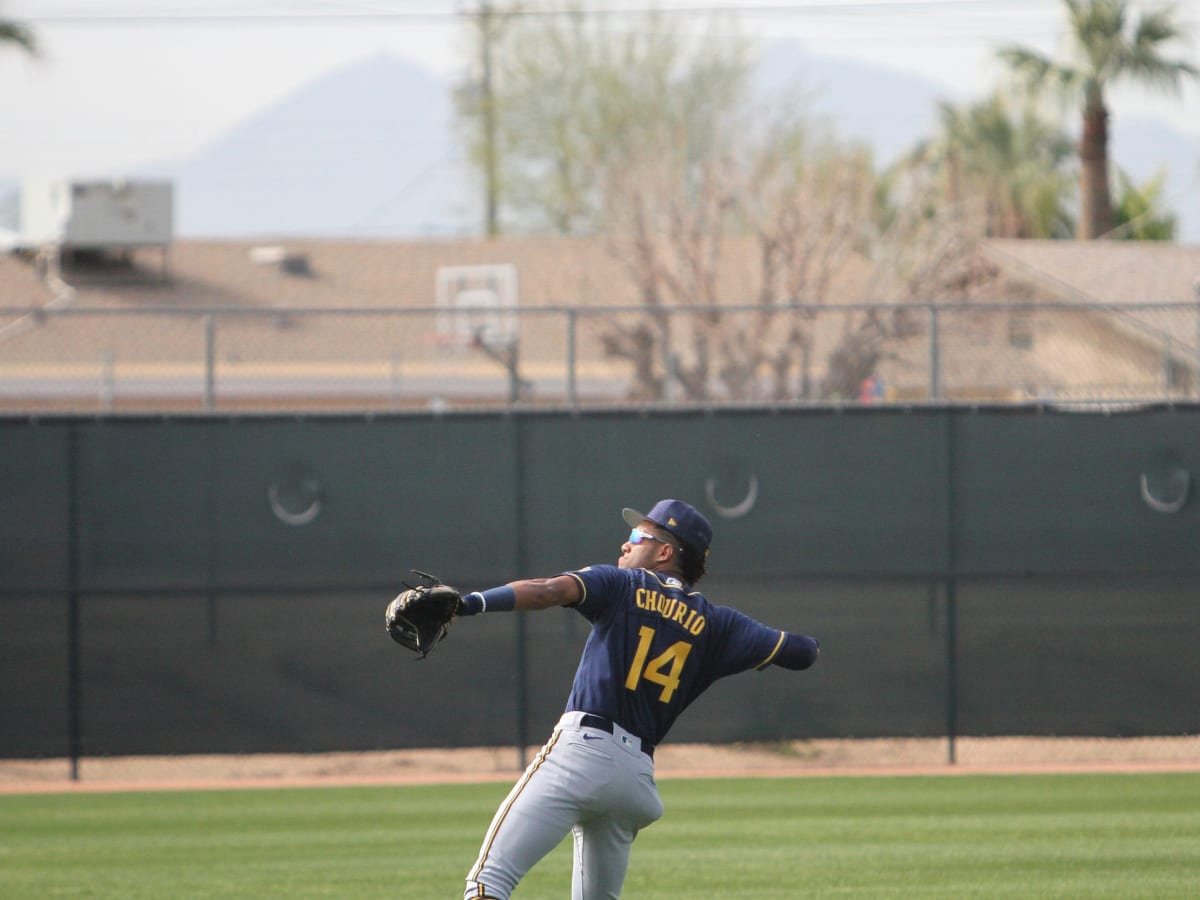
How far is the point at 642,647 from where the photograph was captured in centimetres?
559

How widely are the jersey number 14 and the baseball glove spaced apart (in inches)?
27.4

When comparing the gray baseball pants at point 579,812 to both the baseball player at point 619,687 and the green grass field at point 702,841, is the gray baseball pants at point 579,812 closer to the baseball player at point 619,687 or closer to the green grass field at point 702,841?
the baseball player at point 619,687

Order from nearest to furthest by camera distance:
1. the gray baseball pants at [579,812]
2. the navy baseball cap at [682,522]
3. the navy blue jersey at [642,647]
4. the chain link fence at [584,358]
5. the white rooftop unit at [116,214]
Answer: the gray baseball pants at [579,812]
the navy blue jersey at [642,647]
the navy baseball cap at [682,522]
the chain link fence at [584,358]
the white rooftop unit at [116,214]

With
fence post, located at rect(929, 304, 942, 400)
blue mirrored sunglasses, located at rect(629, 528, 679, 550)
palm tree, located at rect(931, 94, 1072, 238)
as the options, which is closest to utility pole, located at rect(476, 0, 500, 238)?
palm tree, located at rect(931, 94, 1072, 238)

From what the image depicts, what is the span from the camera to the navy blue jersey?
555cm

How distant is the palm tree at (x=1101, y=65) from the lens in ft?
121

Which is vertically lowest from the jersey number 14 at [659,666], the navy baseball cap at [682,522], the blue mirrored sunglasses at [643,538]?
the jersey number 14 at [659,666]

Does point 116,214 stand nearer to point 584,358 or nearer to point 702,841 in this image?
point 584,358

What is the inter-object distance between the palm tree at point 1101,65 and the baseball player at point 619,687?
109ft

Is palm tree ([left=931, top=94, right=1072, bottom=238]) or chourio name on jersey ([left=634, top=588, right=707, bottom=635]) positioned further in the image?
palm tree ([left=931, top=94, right=1072, bottom=238])

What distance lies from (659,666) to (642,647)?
0.34 feet

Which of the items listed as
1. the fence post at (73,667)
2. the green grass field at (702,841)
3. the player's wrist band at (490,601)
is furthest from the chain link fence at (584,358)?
the player's wrist band at (490,601)

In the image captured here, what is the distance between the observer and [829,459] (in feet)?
39.5

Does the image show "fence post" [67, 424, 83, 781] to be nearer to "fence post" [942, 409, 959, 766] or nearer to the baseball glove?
"fence post" [942, 409, 959, 766]
